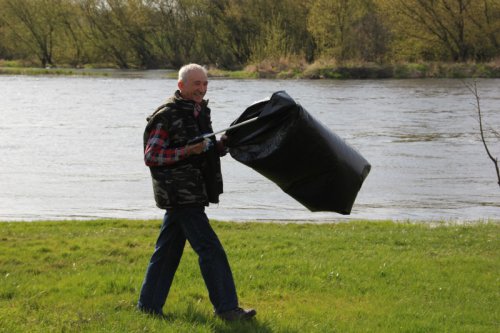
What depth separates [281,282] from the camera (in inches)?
270

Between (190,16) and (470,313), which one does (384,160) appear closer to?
(470,313)

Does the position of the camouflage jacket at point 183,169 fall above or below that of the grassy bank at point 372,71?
above

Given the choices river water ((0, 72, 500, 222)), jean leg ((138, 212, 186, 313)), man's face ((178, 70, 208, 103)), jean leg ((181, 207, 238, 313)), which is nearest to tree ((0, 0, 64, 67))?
river water ((0, 72, 500, 222))

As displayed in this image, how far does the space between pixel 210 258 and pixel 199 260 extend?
0.12 metres

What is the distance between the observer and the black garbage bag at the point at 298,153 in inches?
219

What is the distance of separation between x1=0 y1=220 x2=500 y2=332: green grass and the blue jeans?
0.15 metres

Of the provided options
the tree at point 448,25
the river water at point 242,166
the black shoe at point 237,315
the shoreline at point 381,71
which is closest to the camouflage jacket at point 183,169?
the black shoe at point 237,315

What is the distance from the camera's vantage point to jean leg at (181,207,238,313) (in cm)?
546

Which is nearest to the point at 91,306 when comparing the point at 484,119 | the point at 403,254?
the point at 403,254

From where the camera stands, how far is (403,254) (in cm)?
846

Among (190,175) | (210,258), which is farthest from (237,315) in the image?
(190,175)

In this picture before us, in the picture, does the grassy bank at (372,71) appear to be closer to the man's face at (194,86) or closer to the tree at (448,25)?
the tree at (448,25)

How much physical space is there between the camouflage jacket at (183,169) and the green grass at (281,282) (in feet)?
2.88

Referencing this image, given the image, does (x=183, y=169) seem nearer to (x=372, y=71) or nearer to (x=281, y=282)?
(x=281, y=282)
